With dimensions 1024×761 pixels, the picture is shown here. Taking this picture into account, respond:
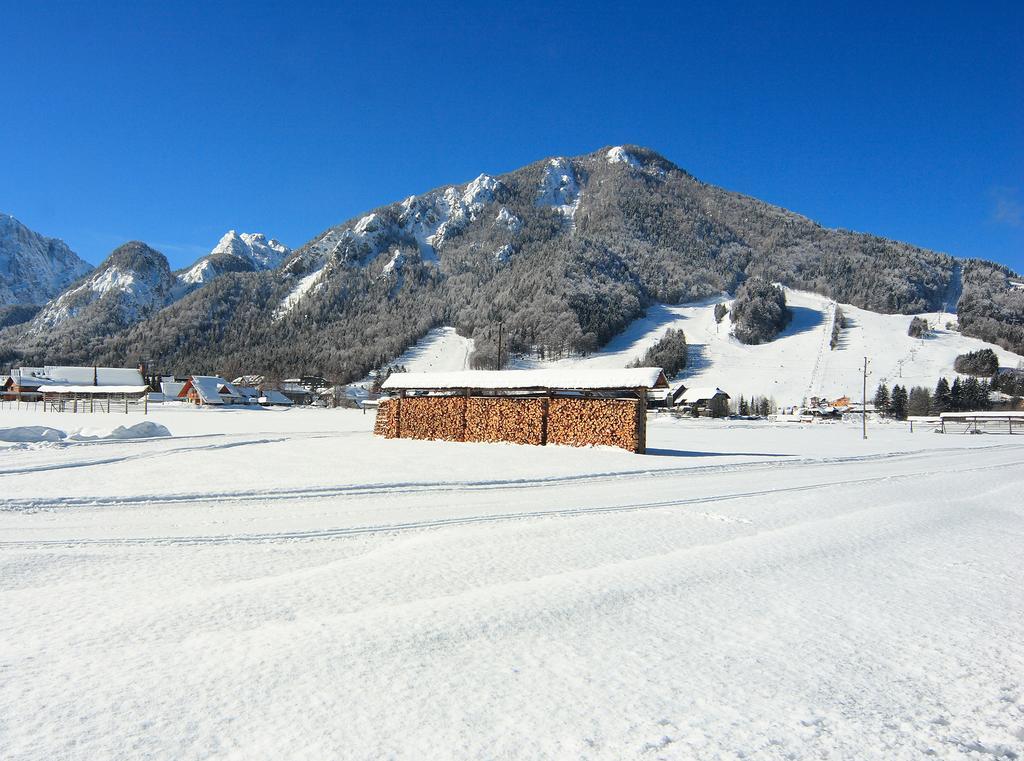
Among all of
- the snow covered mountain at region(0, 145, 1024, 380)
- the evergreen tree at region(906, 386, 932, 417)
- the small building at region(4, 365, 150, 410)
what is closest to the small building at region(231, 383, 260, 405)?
the small building at region(4, 365, 150, 410)

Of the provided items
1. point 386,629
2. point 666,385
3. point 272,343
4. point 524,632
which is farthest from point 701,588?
point 272,343

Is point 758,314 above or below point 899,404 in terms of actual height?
above

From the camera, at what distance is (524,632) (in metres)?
3.94

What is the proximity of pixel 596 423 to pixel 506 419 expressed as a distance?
3.55m

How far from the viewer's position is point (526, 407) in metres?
22.1

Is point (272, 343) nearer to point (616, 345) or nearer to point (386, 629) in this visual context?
point (616, 345)

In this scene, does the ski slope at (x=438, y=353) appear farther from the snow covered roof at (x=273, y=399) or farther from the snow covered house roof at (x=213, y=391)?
the snow covered house roof at (x=213, y=391)

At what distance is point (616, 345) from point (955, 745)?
136758 mm

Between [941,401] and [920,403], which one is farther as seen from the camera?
[920,403]

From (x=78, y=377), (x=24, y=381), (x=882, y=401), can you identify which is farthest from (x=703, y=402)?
(x=24, y=381)

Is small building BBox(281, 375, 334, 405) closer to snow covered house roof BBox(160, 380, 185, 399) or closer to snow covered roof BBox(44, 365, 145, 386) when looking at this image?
snow covered house roof BBox(160, 380, 185, 399)

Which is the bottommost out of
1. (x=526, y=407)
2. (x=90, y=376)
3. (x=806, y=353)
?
(x=526, y=407)

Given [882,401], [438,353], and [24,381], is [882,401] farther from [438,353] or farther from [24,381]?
[24,381]

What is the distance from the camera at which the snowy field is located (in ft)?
8.95
